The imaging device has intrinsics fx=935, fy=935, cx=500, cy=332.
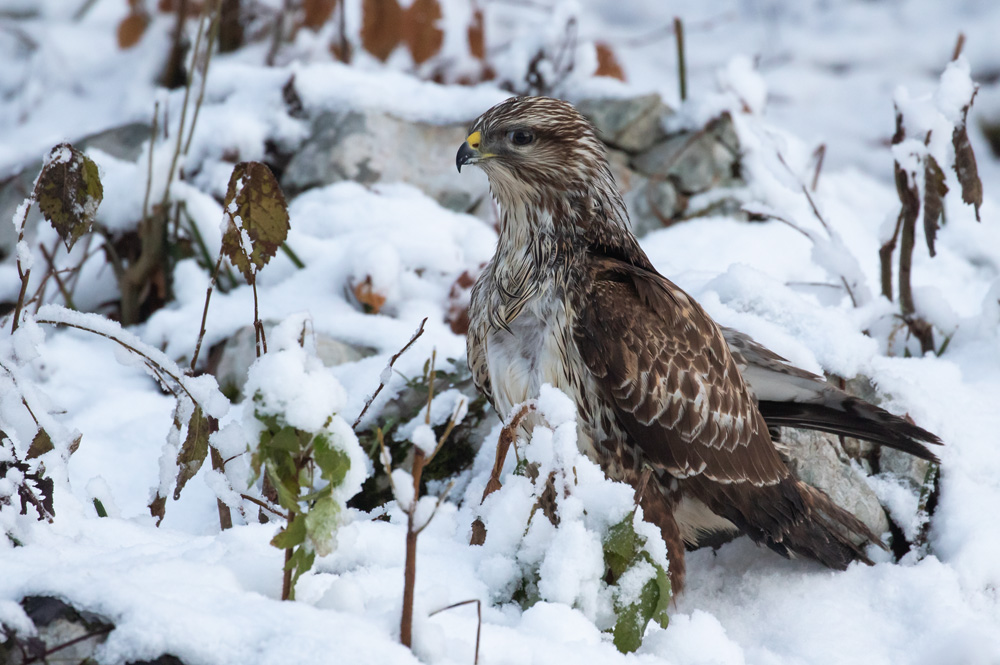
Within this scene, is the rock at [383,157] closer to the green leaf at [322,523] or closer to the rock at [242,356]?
the rock at [242,356]

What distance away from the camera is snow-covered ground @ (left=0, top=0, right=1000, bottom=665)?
63.1 inches

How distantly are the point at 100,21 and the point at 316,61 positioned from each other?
1.95 m

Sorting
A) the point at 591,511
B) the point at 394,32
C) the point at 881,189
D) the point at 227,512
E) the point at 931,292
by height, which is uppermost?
the point at 394,32

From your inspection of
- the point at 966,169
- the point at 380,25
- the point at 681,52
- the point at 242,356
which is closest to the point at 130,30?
the point at 380,25

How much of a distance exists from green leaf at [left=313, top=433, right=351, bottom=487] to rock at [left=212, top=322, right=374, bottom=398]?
80.3 inches

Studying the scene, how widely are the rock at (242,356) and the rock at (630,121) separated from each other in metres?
2.30

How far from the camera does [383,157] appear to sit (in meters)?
4.92

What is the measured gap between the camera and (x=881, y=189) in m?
5.82

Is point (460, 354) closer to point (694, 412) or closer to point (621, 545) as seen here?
point (694, 412)

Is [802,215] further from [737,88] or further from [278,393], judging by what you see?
[278,393]

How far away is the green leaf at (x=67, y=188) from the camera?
198cm

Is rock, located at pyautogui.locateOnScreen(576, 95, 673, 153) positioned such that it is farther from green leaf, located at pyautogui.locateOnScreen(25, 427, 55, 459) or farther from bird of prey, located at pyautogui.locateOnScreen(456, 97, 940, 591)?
green leaf, located at pyautogui.locateOnScreen(25, 427, 55, 459)

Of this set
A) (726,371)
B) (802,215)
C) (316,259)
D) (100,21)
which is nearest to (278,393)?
(726,371)

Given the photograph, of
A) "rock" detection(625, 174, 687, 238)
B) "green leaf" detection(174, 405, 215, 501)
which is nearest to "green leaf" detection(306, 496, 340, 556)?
"green leaf" detection(174, 405, 215, 501)
